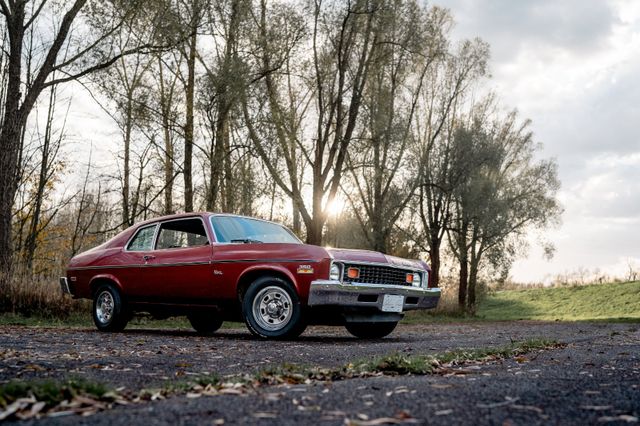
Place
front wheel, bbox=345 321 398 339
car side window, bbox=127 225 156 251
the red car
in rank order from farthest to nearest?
1. front wheel, bbox=345 321 398 339
2. car side window, bbox=127 225 156 251
3. the red car

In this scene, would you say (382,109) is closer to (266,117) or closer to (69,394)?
(266,117)

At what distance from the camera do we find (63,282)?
11.2 meters

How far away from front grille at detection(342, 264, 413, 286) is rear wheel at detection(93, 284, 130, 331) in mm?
4048

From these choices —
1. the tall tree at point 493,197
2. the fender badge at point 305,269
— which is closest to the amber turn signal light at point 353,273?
the fender badge at point 305,269

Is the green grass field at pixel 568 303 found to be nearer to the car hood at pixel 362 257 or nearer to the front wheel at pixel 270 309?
the car hood at pixel 362 257

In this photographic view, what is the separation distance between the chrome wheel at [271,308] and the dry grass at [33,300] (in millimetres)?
6528

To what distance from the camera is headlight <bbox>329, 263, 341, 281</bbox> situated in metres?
8.53

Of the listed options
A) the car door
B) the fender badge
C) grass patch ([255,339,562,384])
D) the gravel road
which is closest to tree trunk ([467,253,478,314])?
the car door

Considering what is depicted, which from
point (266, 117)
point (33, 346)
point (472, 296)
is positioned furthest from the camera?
point (472, 296)

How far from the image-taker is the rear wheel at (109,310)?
10391mm

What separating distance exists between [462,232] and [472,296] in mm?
4095

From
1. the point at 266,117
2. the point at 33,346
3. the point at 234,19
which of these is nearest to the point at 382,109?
the point at 266,117

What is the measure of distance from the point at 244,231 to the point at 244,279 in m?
0.86

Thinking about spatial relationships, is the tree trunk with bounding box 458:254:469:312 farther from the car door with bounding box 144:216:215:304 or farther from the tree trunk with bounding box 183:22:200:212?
the car door with bounding box 144:216:215:304
